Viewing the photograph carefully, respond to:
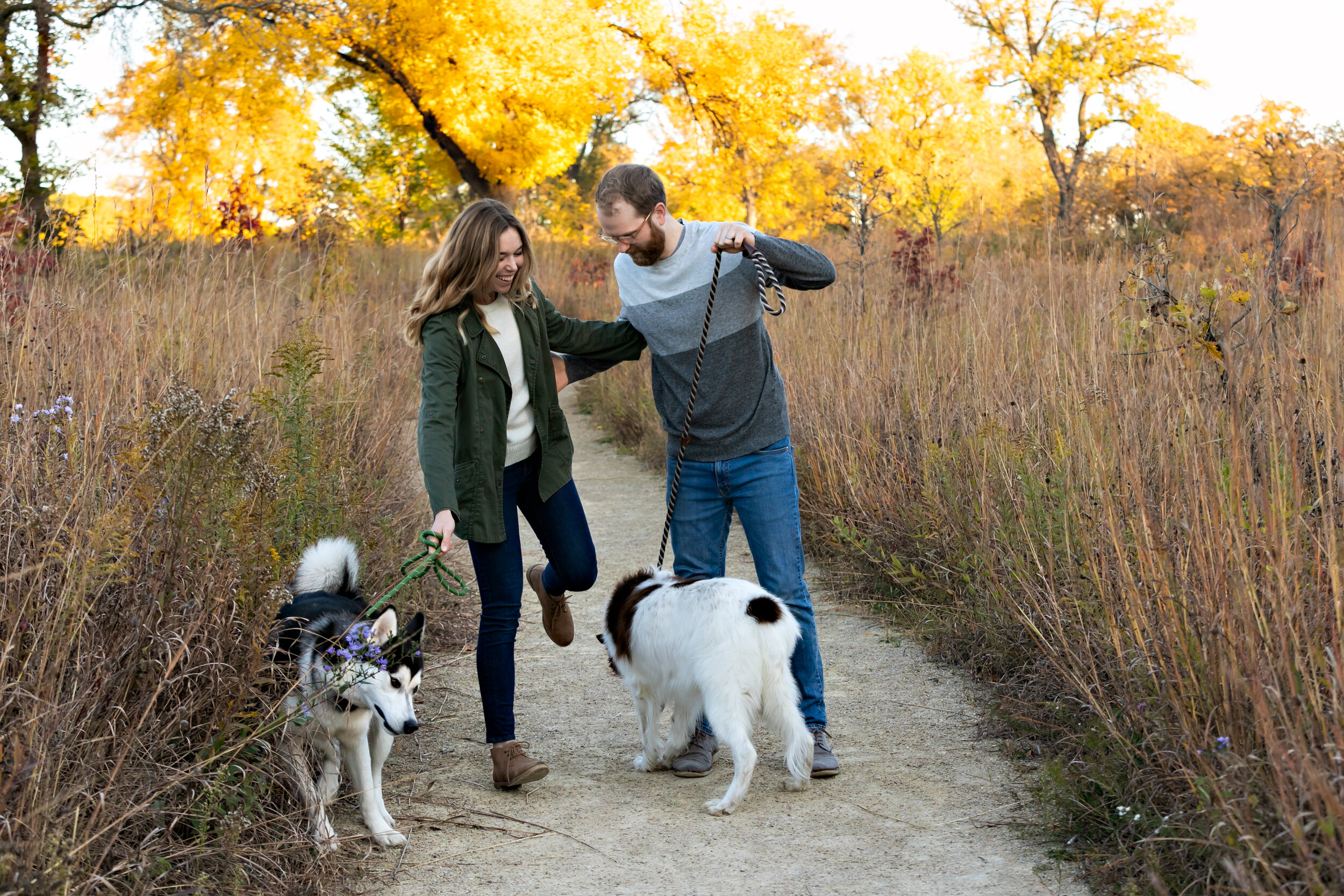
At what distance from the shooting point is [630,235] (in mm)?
3676

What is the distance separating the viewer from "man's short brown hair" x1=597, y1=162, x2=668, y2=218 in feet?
11.7

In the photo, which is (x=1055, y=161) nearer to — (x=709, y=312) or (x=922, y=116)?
(x=922, y=116)

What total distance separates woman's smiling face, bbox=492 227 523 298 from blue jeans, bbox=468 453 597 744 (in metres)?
0.62

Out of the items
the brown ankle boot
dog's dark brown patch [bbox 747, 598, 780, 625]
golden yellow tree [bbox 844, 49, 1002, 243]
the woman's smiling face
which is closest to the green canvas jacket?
the woman's smiling face

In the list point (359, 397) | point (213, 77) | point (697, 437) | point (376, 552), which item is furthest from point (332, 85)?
point (697, 437)

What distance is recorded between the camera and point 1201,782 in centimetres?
252

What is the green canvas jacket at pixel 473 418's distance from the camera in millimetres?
3451

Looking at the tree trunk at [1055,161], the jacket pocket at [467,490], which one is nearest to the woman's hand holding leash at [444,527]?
the jacket pocket at [467,490]

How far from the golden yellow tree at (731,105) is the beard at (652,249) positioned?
18806 mm

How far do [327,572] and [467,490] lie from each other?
64 cm

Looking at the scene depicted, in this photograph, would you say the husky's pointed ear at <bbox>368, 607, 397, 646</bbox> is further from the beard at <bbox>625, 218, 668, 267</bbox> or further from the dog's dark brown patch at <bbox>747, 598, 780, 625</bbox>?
the beard at <bbox>625, 218, 668, 267</bbox>

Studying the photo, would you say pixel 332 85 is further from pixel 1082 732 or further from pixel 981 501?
pixel 1082 732

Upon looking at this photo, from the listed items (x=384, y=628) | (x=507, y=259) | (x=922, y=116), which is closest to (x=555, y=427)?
(x=507, y=259)

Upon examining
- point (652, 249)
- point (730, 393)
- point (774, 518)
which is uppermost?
point (652, 249)
